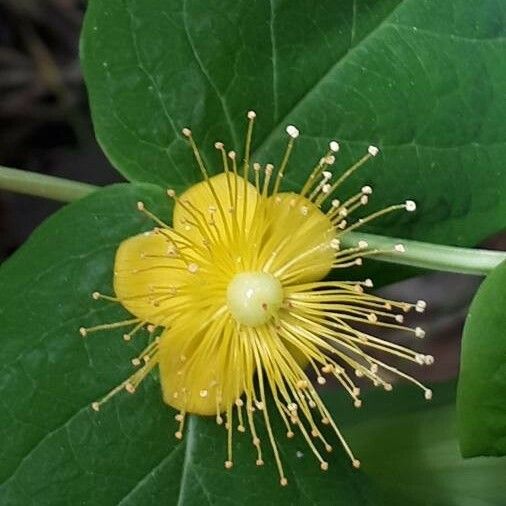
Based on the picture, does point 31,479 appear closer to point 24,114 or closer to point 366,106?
point 366,106

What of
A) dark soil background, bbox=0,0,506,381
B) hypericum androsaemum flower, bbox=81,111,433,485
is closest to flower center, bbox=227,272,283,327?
hypericum androsaemum flower, bbox=81,111,433,485

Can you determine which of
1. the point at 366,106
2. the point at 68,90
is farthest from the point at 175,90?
the point at 68,90

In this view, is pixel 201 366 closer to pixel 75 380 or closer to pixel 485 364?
pixel 75 380

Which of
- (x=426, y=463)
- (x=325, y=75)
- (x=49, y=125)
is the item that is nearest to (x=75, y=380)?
(x=325, y=75)

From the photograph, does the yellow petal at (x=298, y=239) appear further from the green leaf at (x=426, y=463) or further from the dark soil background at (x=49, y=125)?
the dark soil background at (x=49, y=125)

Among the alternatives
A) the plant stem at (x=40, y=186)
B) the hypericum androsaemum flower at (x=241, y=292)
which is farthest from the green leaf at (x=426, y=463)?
the plant stem at (x=40, y=186)

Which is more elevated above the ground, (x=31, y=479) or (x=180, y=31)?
(x=180, y=31)
